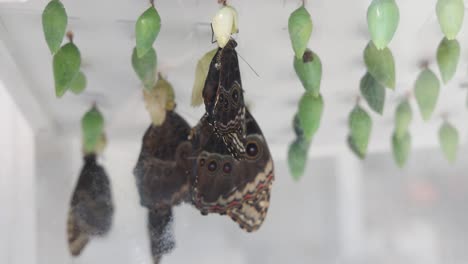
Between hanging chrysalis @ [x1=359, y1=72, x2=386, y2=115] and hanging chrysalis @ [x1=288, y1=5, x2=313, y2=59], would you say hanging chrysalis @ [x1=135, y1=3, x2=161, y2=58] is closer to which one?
hanging chrysalis @ [x1=288, y1=5, x2=313, y2=59]

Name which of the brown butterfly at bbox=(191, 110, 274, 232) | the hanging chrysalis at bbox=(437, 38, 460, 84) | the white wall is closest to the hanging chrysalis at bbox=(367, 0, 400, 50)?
the hanging chrysalis at bbox=(437, 38, 460, 84)

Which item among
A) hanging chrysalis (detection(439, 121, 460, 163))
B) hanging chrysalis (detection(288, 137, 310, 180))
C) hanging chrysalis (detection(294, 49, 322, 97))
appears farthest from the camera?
hanging chrysalis (detection(439, 121, 460, 163))

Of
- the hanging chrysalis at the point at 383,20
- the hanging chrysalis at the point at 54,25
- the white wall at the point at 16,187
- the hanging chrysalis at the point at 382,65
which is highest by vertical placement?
the hanging chrysalis at the point at 383,20

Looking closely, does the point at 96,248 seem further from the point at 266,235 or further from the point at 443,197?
the point at 443,197

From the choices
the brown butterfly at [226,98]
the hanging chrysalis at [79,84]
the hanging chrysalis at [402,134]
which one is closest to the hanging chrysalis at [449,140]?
the hanging chrysalis at [402,134]

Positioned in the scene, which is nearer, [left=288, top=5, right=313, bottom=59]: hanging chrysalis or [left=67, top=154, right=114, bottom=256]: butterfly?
[left=288, top=5, right=313, bottom=59]: hanging chrysalis

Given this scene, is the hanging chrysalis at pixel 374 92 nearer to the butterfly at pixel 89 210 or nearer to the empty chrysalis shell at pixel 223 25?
the empty chrysalis shell at pixel 223 25

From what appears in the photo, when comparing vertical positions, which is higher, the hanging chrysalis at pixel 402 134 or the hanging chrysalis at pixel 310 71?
the hanging chrysalis at pixel 310 71

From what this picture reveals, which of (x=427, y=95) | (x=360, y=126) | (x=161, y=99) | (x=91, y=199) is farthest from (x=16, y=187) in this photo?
(x=427, y=95)
